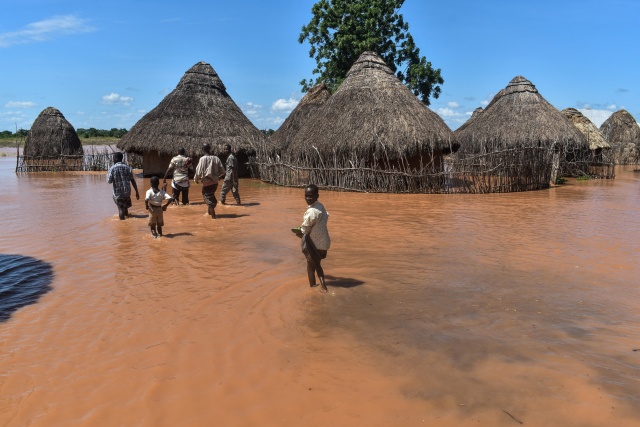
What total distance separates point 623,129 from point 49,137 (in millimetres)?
29371

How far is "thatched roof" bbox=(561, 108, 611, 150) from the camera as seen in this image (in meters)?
20.6

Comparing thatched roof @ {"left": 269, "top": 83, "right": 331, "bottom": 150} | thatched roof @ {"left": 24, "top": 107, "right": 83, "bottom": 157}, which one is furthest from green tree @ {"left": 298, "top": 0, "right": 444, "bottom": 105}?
thatched roof @ {"left": 24, "top": 107, "right": 83, "bottom": 157}

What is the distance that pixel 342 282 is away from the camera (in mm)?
5234

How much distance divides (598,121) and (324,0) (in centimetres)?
1924

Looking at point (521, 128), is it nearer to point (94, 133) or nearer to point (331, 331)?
point (331, 331)

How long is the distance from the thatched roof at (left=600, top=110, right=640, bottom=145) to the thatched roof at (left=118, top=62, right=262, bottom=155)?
21.0 m

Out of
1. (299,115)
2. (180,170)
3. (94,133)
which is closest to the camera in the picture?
(180,170)

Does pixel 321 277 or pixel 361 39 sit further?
pixel 361 39

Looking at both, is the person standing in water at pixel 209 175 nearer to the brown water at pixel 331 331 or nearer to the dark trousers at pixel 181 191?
the brown water at pixel 331 331

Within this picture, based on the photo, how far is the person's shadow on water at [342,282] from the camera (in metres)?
5.13

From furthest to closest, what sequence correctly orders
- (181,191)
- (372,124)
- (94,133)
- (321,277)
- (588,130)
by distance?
(94,133) < (588,130) < (372,124) < (181,191) < (321,277)

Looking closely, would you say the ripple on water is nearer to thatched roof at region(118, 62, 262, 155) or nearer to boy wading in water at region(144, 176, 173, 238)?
boy wading in water at region(144, 176, 173, 238)

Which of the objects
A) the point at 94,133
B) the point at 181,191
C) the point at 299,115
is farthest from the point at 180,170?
the point at 94,133

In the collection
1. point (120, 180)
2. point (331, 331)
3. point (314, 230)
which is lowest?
point (331, 331)
